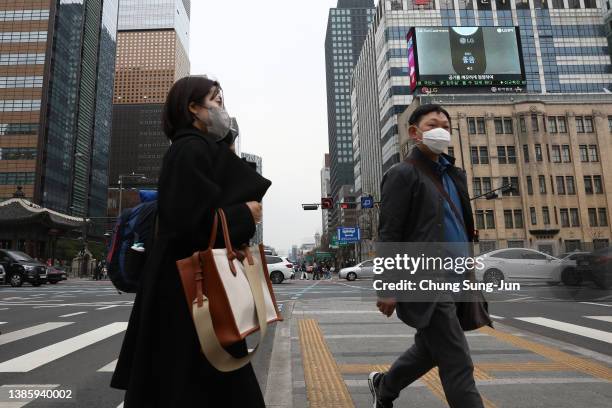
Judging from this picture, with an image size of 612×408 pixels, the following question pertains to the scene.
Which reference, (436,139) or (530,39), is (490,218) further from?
(436,139)

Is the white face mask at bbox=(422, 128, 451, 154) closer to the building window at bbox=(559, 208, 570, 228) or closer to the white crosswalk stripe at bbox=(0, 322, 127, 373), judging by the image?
the white crosswalk stripe at bbox=(0, 322, 127, 373)

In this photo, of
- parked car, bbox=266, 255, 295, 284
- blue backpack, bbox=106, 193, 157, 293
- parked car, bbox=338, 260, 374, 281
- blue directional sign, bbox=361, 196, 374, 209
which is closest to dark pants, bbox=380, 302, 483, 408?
blue backpack, bbox=106, 193, 157, 293

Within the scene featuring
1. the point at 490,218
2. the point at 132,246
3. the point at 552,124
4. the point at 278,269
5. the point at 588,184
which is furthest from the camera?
the point at 552,124

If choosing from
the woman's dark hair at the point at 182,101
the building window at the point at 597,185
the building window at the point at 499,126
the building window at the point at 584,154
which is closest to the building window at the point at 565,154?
the building window at the point at 584,154

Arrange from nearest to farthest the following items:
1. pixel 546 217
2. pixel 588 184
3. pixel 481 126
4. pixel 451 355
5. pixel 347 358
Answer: pixel 451 355 < pixel 347 358 < pixel 546 217 < pixel 588 184 < pixel 481 126

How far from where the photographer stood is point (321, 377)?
12.5 ft

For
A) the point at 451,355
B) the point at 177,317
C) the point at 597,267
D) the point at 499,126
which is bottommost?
the point at 451,355

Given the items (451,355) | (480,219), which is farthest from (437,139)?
(480,219)

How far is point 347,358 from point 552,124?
52069 mm

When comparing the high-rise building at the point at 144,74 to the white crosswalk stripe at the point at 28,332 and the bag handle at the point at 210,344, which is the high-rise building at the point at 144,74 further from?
the bag handle at the point at 210,344

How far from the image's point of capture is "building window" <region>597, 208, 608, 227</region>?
4619 cm

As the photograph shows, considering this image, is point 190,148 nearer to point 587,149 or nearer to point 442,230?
point 442,230

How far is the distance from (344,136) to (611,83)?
109 meters

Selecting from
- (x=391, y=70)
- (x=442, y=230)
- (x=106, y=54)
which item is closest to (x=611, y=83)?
(x=391, y=70)
